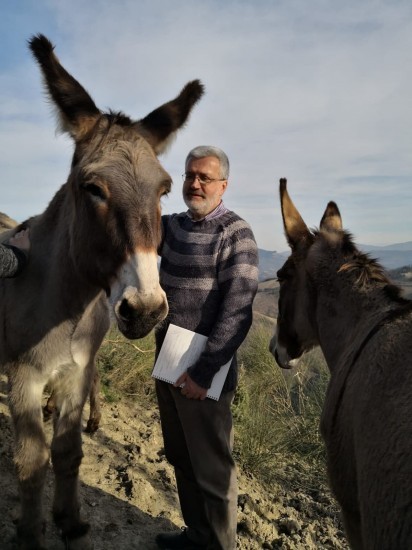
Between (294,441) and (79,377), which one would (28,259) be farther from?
(294,441)

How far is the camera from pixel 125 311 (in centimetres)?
201

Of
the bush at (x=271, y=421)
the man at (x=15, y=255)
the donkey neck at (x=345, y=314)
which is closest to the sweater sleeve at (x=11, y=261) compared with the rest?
the man at (x=15, y=255)

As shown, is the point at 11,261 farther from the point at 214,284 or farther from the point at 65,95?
the point at 214,284

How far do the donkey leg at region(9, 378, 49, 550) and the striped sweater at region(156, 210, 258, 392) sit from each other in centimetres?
104

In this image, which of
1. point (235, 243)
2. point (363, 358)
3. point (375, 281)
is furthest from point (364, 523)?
point (235, 243)

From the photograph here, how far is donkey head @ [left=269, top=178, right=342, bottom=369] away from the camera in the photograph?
2787 millimetres

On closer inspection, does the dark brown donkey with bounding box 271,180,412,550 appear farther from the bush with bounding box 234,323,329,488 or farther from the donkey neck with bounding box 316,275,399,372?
the bush with bounding box 234,323,329,488

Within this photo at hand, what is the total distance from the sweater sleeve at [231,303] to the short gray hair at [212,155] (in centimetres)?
45

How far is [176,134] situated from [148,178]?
31.5 inches

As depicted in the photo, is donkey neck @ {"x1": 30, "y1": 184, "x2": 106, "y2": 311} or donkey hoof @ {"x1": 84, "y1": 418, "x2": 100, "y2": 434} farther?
donkey hoof @ {"x1": 84, "y1": 418, "x2": 100, "y2": 434}

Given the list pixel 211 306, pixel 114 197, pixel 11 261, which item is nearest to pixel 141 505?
pixel 211 306

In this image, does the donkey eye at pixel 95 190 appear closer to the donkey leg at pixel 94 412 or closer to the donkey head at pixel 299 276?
the donkey head at pixel 299 276

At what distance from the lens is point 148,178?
227cm

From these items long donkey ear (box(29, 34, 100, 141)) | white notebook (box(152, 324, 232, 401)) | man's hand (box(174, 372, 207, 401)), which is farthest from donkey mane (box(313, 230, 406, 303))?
long donkey ear (box(29, 34, 100, 141))
